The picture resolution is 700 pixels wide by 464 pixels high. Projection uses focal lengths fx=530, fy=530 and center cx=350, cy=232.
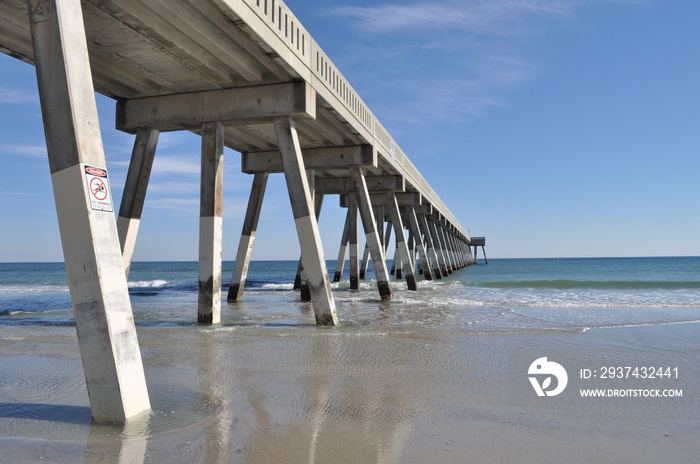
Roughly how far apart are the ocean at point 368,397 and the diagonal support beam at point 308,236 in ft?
1.98

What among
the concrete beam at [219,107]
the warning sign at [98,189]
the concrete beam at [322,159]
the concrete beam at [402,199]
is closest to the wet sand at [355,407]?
the warning sign at [98,189]

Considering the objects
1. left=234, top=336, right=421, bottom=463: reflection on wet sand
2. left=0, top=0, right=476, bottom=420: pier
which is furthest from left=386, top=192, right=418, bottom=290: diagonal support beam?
left=234, top=336, right=421, bottom=463: reflection on wet sand

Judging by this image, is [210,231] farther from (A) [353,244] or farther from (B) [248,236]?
(A) [353,244]

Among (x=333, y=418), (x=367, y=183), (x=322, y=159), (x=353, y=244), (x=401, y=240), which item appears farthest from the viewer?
(x=367, y=183)

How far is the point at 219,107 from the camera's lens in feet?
34.9

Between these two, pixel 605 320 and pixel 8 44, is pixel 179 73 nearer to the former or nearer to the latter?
pixel 8 44

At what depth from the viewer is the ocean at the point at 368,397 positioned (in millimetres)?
3580

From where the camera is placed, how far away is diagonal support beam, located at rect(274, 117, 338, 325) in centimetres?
1031

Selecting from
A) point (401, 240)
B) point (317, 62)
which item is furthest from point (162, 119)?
point (401, 240)

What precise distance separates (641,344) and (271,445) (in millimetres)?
7018

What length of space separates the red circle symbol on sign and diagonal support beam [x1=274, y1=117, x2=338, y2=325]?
6.04m

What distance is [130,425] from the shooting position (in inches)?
161

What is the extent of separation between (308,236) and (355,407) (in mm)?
5956

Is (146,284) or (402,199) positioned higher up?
(402,199)
